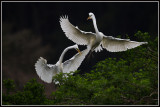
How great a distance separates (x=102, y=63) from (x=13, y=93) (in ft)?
6.16

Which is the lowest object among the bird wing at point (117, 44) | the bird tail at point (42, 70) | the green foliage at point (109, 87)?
the green foliage at point (109, 87)

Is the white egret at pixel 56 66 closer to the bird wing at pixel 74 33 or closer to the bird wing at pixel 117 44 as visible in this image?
the bird wing at pixel 74 33

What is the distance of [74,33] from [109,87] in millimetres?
2886

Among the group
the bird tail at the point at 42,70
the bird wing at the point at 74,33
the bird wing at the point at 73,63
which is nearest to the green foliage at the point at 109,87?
the bird tail at the point at 42,70

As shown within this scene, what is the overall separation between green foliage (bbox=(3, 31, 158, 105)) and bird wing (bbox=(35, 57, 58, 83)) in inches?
58.0

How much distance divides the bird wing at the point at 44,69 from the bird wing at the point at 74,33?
0.87 m

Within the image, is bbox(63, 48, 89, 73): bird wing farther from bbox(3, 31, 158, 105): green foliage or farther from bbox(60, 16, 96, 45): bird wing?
bbox(3, 31, 158, 105): green foliage

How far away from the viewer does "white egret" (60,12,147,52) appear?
920 centimetres

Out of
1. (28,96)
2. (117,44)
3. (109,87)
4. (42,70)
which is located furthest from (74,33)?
(109,87)

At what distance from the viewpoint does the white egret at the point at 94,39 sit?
9203 millimetres

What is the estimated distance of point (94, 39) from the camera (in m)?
9.54

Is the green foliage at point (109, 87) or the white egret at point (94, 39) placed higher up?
the white egret at point (94, 39)

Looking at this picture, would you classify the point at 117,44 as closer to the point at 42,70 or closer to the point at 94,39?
the point at 94,39

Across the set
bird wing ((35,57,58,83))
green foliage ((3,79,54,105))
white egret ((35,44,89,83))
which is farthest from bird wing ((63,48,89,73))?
green foliage ((3,79,54,105))
